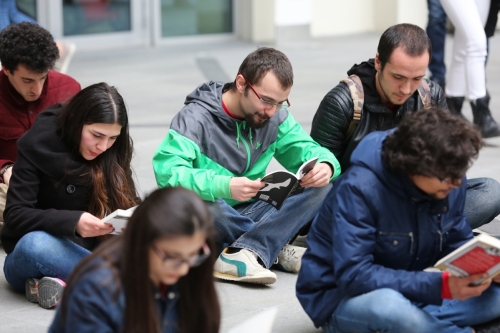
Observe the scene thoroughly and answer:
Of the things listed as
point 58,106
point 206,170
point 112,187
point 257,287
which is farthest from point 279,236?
point 58,106

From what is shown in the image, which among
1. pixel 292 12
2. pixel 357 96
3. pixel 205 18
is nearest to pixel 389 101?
pixel 357 96

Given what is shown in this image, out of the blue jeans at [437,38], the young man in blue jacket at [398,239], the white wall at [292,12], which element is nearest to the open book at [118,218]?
the young man in blue jacket at [398,239]

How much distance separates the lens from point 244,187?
3492mm

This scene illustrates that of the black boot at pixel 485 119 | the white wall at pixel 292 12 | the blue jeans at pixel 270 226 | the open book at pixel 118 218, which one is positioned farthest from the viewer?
the white wall at pixel 292 12

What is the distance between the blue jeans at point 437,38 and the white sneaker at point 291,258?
149 inches

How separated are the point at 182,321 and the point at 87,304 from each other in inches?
11.0

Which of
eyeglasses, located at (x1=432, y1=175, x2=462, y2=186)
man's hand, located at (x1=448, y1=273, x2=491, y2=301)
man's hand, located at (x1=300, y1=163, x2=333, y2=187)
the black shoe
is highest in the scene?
eyeglasses, located at (x1=432, y1=175, x2=462, y2=186)

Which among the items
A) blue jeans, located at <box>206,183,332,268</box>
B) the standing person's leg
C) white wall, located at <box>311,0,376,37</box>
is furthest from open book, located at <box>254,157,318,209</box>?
white wall, located at <box>311,0,376,37</box>

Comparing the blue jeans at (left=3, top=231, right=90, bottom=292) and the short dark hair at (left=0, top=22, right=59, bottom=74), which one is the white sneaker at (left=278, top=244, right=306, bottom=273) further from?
the short dark hair at (left=0, top=22, right=59, bottom=74)

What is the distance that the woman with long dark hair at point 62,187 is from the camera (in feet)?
11.1

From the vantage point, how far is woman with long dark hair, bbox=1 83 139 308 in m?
3.39

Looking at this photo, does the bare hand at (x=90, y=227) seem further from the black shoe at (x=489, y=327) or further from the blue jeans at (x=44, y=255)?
the black shoe at (x=489, y=327)

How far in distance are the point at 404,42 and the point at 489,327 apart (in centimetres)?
143

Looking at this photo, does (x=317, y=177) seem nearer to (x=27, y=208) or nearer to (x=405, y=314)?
(x=405, y=314)
